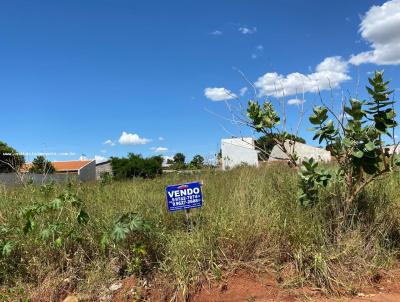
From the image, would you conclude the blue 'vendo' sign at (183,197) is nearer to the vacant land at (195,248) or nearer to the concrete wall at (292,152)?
the vacant land at (195,248)

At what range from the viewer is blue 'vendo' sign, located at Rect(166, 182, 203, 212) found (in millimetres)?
5148

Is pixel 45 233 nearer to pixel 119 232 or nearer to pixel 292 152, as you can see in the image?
pixel 119 232

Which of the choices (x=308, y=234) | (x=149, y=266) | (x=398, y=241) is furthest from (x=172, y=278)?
(x=398, y=241)

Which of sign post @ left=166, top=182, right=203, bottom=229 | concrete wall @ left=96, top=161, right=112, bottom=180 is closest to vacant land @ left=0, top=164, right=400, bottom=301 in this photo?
sign post @ left=166, top=182, right=203, bottom=229

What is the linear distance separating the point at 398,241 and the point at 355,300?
143 centimetres

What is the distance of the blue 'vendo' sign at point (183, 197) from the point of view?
5.15m

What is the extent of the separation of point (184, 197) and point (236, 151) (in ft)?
23.1

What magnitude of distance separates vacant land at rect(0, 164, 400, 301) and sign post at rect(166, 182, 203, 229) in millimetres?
218

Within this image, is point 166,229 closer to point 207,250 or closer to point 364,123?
point 207,250

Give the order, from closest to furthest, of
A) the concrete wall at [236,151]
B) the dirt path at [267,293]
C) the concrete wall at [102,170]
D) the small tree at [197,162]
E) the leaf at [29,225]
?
the dirt path at [267,293]
the leaf at [29,225]
the concrete wall at [236,151]
the small tree at [197,162]
the concrete wall at [102,170]

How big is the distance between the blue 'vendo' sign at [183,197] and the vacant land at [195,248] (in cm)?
23

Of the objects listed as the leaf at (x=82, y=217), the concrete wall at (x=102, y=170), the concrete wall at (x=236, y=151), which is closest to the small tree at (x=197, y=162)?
the concrete wall at (x=236, y=151)

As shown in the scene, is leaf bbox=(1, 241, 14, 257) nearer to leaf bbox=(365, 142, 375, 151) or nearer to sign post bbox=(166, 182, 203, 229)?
sign post bbox=(166, 182, 203, 229)

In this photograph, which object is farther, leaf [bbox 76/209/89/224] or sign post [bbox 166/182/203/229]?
sign post [bbox 166/182/203/229]
